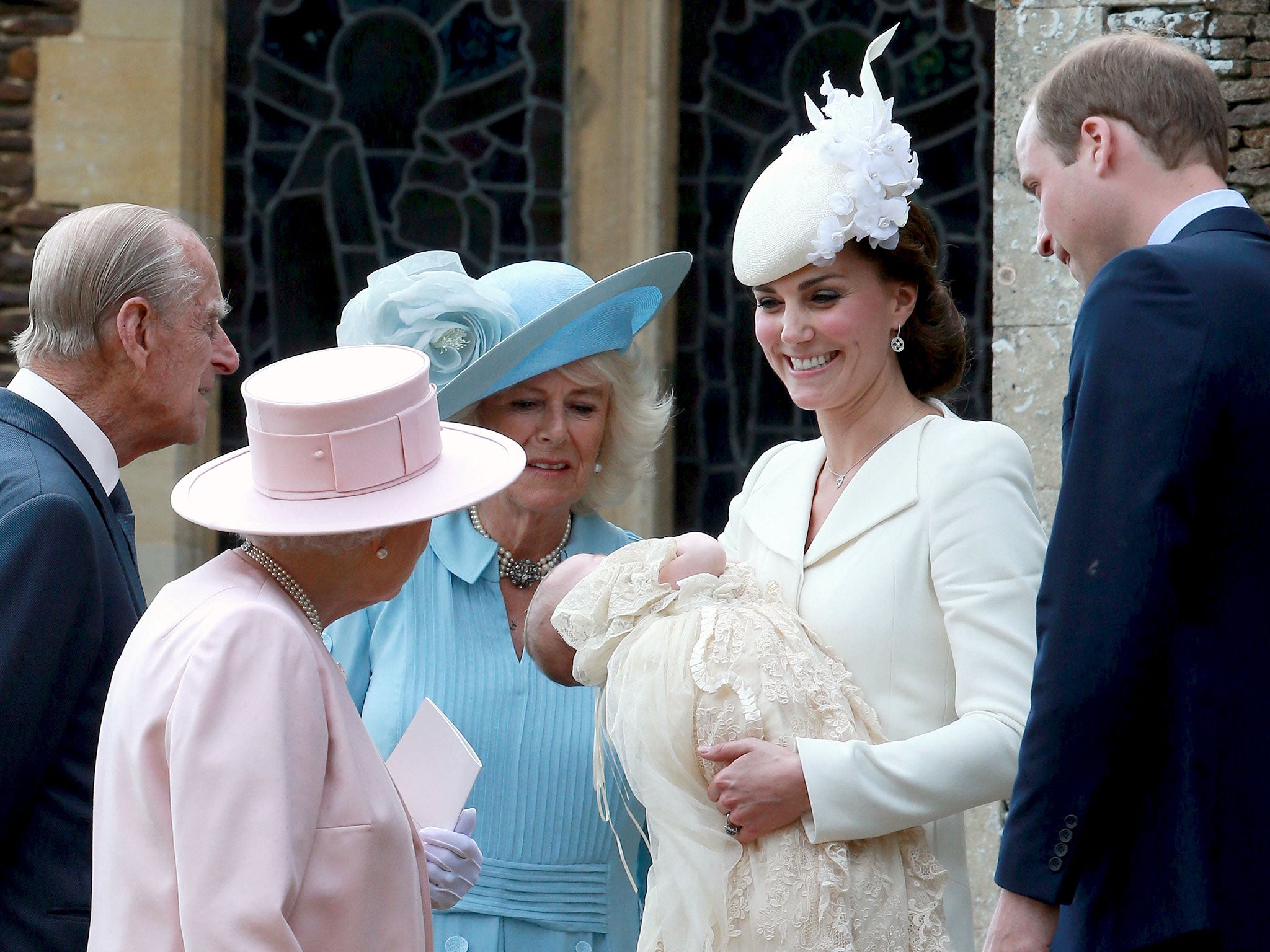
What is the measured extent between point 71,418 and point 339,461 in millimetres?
802

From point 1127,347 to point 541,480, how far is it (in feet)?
4.66

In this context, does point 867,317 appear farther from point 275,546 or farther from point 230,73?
point 230,73

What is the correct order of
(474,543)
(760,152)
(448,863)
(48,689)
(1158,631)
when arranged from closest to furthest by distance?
(1158,631) → (48,689) → (448,863) → (474,543) → (760,152)

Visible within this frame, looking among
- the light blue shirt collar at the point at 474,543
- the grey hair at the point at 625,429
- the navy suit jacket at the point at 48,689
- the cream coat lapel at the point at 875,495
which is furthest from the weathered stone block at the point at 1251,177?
the navy suit jacket at the point at 48,689

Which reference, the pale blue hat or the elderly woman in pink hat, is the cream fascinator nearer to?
the pale blue hat

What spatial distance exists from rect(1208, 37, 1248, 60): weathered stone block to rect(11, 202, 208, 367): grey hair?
2742 mm

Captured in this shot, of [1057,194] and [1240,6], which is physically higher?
[1240,6]

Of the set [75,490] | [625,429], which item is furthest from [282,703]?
[625,429]

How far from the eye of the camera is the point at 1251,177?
12.7 feet

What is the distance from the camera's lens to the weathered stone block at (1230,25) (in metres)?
3.85

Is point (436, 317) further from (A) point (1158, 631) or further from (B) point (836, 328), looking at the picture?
(A) point (1158, 631)

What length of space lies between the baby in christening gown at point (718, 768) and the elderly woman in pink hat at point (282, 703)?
1.53 ft

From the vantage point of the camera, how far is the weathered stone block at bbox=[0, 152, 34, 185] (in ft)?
16.5

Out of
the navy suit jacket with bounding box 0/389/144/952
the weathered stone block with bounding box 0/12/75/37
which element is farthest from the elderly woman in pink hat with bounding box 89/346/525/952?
the weathered stone block with bounding box 0/12/75/37
